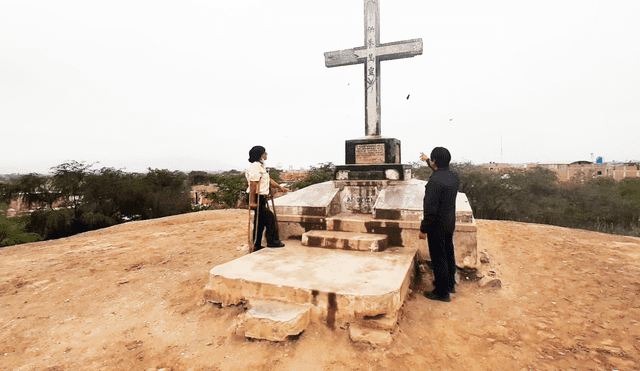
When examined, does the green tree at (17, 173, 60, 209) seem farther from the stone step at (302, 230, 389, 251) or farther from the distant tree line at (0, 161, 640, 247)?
the stone step at (302, 230, 389, 251)

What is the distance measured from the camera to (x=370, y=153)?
559cm

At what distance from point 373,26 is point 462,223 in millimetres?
4582

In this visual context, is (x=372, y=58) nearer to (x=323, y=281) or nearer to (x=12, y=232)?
(x=323, y=281)

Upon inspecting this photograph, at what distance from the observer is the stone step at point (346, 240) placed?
3631mm

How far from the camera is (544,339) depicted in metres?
2.36

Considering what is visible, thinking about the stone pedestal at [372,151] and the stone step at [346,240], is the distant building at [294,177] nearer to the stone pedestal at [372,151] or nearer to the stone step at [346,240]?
the stone pedestal at [372,151]

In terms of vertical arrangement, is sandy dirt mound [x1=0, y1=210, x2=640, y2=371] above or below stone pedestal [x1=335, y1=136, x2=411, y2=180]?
below

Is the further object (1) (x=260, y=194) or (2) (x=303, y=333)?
(1) (x=260, y=194)

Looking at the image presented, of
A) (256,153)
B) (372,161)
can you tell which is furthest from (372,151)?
(256,153)

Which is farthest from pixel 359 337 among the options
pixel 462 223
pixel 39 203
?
pixel 39 203

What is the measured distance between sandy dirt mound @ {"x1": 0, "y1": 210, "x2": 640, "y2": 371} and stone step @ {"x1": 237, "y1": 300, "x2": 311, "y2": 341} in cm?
8

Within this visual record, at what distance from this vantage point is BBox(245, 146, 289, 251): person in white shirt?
12.6 feet

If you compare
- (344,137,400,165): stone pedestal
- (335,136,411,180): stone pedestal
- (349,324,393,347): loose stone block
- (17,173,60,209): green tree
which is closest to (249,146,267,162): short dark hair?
(335,136,411,180): stone pedestal

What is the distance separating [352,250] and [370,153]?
248cm
